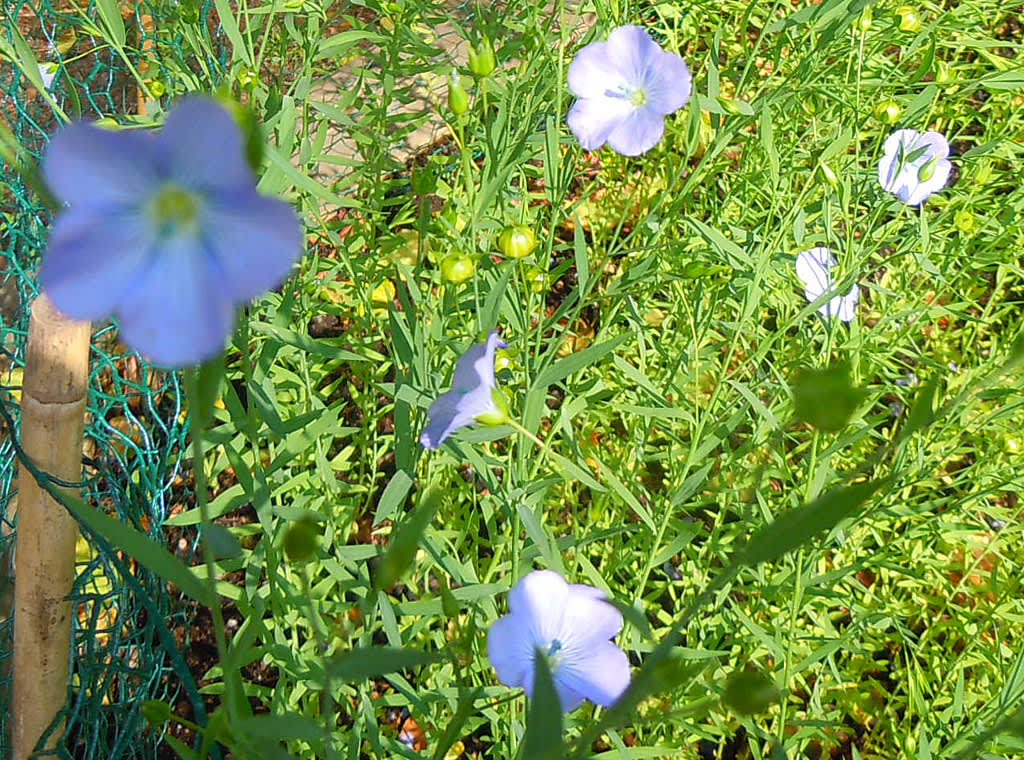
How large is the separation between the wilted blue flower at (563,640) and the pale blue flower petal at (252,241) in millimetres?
560

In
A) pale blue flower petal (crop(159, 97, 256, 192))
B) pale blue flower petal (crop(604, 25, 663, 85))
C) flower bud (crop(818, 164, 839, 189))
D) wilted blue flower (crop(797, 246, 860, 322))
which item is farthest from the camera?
wilted blue flower (crop(797, 246, 860, 322))

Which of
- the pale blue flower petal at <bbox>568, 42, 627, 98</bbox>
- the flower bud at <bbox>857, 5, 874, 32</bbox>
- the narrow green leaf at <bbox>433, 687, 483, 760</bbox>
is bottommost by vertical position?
the narrow green leaf at <bbox>433, 687, 483, 760</bbox>

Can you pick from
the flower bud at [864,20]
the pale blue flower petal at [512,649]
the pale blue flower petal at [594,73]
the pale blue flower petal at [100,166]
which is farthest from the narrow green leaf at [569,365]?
the flower bud at [864,20]

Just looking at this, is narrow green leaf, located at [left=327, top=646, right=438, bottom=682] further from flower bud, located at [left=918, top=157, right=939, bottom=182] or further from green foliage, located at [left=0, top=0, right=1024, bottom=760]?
flower bud, located at [left=918, top=157, right=939, bottom=182]

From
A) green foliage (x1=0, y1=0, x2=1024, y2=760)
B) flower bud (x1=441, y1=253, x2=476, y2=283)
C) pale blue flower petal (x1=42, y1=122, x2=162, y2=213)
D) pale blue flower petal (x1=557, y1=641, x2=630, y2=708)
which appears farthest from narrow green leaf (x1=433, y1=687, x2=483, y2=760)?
flower bud (x1=441, y1=253, x2=476, y2=283)

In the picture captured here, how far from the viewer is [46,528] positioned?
1068 mm

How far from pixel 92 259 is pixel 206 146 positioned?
0.31 feet

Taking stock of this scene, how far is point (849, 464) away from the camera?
1729mm

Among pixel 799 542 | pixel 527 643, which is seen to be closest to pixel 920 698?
pixel 527 643

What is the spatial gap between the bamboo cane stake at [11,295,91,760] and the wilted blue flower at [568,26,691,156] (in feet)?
2.45

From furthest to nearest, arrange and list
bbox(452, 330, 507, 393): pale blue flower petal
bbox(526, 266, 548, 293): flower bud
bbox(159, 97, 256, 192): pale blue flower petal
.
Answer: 1. bbox(526, 266, 548, 293): flower bud
2. bbox(452, 330, 507, 393): pale blue flower petal
3. bbox(159, 97, 256, 192): pale blue flower petal

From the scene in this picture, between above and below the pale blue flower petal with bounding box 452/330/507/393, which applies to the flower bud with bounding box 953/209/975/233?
above

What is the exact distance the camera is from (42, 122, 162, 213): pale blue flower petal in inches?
19.8

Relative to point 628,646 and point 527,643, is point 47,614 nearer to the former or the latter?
point 527,643
